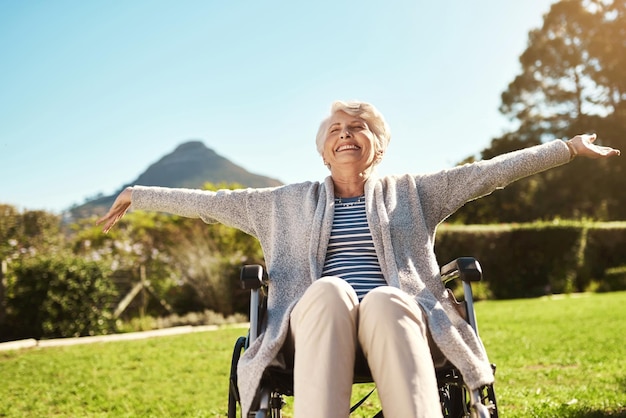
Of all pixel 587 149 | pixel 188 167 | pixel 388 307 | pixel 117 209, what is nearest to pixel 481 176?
pixel 587 149

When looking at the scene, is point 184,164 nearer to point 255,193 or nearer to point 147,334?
point 147,334

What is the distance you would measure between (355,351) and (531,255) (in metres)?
10.4

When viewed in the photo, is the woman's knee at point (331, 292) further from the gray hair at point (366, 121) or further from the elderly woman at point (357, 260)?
the gray hair at point (366, 121)

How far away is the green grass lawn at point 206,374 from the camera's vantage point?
3.49m

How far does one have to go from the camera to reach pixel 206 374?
15.2ft

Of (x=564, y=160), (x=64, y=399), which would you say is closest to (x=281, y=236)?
(x=564, y=160)

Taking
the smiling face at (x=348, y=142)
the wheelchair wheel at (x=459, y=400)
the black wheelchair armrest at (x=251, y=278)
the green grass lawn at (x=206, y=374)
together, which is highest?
the smiling face at (x=348, y=142)

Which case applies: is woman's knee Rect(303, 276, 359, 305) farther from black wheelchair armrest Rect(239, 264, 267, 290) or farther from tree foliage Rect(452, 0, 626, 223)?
tree foliage Rect(452, 0, 626, 223)

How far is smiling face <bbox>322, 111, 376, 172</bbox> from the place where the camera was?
2463 mm

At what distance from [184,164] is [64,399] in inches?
2159

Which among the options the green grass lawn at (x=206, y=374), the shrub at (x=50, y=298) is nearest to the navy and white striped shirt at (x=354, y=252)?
the green grass lawn at (x=206, y=374)

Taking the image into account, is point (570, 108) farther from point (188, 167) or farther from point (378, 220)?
point (188, 167)

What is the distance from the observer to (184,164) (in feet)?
189

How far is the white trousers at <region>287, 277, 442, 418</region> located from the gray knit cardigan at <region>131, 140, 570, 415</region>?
0.53 ft
